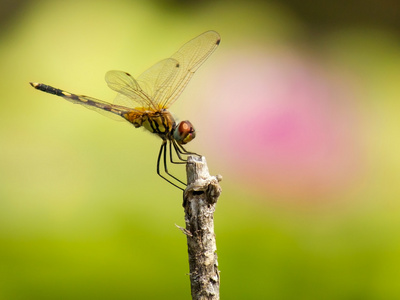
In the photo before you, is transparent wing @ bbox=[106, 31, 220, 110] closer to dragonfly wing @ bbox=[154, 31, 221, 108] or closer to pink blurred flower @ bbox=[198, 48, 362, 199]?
dragonfly wing @ bbox=[154, 31, 221, 108]

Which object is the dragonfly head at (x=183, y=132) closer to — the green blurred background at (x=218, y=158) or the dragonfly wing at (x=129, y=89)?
the dragonfly wing at (x=129, y=89)

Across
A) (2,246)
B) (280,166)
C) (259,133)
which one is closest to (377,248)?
(280,166)

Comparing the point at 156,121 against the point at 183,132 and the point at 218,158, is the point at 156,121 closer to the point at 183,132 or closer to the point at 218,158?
the point at 183,132

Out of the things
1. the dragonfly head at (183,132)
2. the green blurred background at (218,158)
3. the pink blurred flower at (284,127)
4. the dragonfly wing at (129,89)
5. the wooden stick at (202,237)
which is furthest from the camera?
the pink blurred flower at (284,127)

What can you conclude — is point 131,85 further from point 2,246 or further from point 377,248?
point 377,248

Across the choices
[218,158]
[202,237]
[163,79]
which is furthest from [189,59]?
[202,237]

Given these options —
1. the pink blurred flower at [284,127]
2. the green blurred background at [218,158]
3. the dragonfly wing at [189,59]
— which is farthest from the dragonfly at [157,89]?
the pink blurred flower at [284,127]
